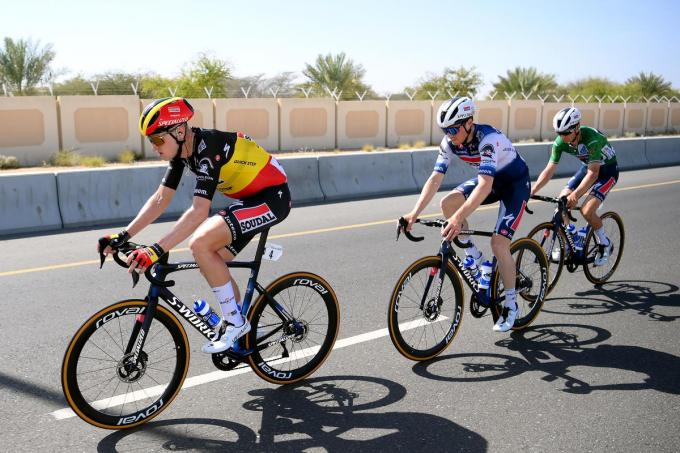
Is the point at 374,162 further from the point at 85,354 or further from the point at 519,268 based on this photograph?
the point at 85,354

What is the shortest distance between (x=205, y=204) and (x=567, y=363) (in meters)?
3.17

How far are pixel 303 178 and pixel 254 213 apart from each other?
31.6 ft

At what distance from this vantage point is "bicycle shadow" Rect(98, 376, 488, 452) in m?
3.88

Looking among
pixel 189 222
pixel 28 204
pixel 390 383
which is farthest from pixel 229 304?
pixel 28 204

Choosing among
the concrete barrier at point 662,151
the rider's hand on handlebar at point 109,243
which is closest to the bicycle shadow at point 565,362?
the rider's hand on handlebar at point 109,243

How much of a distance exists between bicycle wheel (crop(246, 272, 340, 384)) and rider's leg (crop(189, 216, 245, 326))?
20 centimetres

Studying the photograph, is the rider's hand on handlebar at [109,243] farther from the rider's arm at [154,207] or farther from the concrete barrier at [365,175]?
the concrete barrier at [365,175]

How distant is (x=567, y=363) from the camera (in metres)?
5.27

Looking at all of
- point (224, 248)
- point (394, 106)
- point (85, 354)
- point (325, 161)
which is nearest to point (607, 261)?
point (224, 248)

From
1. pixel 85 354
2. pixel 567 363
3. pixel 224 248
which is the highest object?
pixel 224 248

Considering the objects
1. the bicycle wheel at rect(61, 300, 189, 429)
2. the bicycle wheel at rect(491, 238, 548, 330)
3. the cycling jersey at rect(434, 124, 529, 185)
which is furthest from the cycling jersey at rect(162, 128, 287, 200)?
the bicycle wheel at rect(491, 238, 548, 330)

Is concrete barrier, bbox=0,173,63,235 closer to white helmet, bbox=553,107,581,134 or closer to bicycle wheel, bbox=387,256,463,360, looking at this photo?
bicycle wheel, bbox=387,256,463,360

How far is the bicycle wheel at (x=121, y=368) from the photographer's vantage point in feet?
12.4

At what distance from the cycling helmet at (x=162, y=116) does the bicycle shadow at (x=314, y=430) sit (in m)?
1.85
